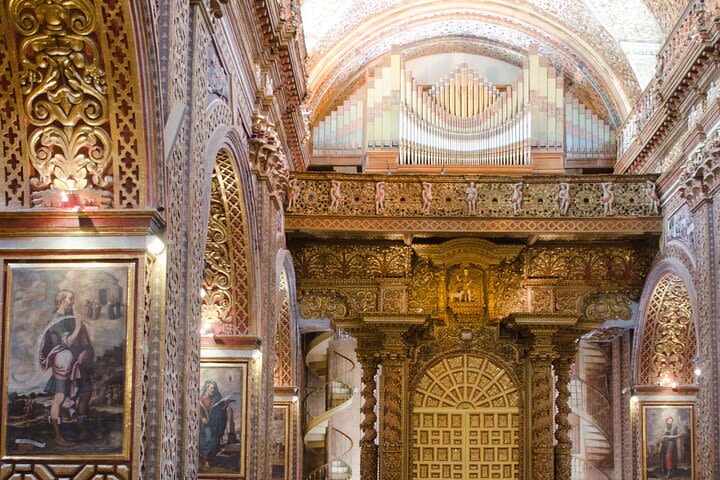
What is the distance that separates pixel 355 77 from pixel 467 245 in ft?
17.7

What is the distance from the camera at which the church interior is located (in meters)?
8.00

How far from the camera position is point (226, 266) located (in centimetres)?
1398

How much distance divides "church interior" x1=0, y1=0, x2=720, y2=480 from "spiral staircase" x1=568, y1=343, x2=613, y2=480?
0.07 meters

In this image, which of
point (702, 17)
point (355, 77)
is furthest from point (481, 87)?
point (702, 17)

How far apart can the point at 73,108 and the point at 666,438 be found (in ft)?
49.5

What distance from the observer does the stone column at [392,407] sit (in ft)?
65.6

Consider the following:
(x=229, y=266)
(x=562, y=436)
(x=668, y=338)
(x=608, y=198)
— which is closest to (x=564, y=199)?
(x=608, y=198)

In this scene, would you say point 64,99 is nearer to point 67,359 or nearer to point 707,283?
point 67,359

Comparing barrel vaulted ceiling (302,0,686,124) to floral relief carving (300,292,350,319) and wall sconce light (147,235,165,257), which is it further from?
wall sconce light (147,235,165,257)

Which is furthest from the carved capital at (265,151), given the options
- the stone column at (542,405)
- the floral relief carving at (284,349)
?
the stone column at (542,405)

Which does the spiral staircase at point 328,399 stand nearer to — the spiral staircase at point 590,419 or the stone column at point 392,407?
the stone column at point 392,407

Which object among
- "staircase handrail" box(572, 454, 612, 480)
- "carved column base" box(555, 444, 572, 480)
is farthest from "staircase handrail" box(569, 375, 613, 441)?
"carved column base" box(555, 444, 572, 480)

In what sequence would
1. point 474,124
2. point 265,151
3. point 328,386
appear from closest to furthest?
point 265,151 → point 474,124 → point 328,386

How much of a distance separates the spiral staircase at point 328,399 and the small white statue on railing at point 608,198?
22.8 feet
